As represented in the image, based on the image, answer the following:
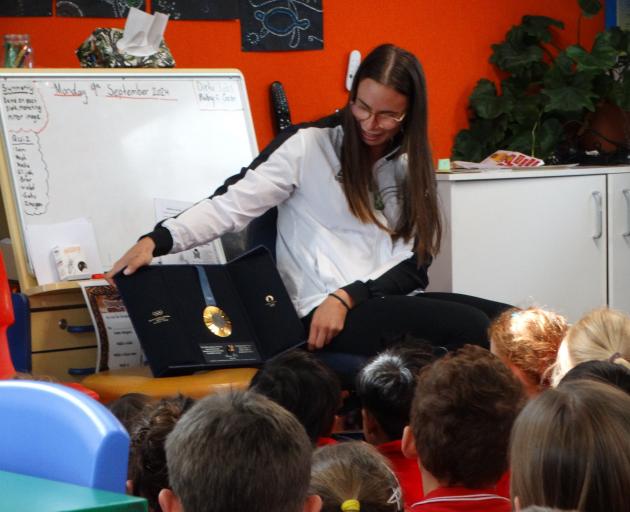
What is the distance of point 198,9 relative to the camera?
4.03 m

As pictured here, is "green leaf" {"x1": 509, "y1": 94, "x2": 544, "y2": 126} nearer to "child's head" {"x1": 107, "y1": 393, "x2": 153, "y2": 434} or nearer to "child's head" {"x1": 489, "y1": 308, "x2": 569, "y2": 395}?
"child's head" {"x1": 489, "y1": 308, "x2": 569, "y2": 395}

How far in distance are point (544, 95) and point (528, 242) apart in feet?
2.31

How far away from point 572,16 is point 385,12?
1.00 metres

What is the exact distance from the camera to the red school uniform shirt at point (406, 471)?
190cm

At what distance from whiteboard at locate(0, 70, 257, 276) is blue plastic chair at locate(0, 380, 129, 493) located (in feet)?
7.33

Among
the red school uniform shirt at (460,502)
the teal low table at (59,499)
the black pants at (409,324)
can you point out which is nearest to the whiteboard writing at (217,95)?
the black pants at (409,324)

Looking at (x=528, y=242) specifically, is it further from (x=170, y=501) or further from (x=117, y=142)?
(x=170, y=501)

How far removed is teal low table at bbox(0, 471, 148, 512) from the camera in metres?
0.65

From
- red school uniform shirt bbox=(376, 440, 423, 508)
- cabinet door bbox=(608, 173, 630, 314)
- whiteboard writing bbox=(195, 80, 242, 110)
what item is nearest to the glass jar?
whiteboard writing bbox=(195, 80, 242, 110)

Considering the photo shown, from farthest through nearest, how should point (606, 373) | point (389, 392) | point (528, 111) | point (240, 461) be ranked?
point (528, 111) < point (389, 392) < point (606, 373) < point (240, 461)

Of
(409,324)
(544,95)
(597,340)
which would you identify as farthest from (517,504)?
(544,95)

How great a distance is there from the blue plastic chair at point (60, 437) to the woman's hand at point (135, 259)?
1622 mm

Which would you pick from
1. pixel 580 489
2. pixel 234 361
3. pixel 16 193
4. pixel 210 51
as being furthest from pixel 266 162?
pixel 580 489

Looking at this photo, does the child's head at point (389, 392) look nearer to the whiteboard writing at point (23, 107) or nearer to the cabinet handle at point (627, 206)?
the whiteboard writing at point (23, 107)
